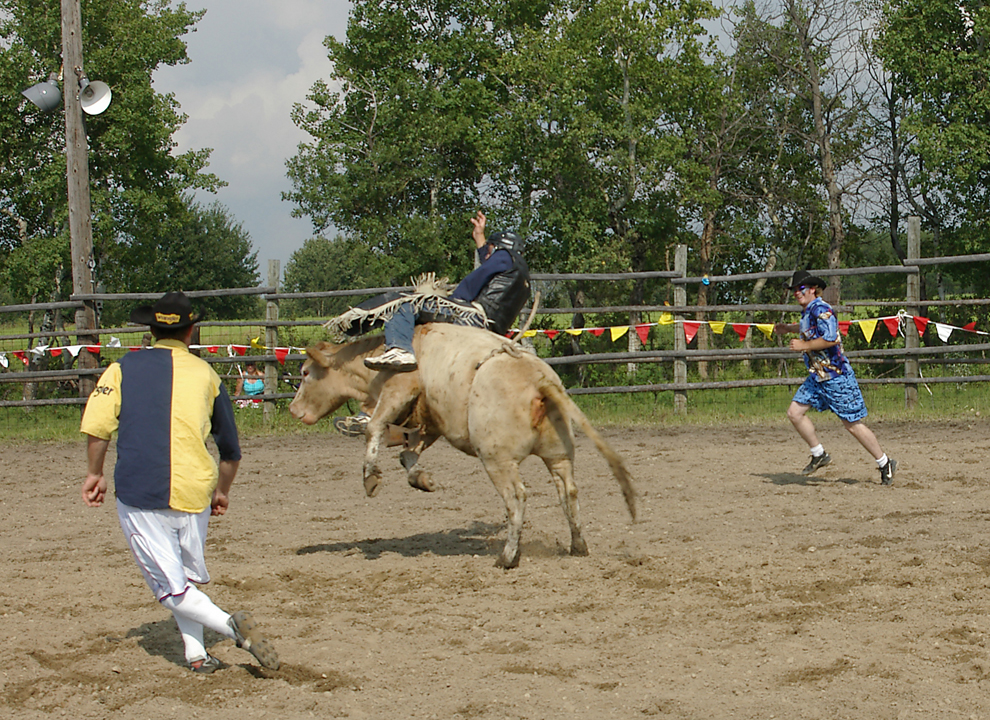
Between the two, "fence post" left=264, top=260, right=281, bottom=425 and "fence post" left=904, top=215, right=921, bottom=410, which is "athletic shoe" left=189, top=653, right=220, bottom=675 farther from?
"fence post" left=904, top=215, right=921, bottom=410

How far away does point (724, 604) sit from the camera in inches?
196

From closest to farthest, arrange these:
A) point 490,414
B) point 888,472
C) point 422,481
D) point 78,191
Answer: point 490,414, point 422,481, point 888,472, point 78,191

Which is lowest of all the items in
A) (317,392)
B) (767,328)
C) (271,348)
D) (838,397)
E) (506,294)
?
(838,397)

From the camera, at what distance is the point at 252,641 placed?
402cm

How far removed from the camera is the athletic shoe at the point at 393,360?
616 cm

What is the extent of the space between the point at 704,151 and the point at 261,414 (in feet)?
55.0

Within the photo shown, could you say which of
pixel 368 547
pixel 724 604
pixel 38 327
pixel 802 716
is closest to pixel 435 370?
pixel 368 547

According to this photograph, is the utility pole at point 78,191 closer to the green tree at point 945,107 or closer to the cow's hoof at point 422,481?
the cow's hoof at point 422,481

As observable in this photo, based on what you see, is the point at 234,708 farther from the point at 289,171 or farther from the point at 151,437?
the point at 289,171

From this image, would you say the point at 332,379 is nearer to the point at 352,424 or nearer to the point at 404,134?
the point at 352,424

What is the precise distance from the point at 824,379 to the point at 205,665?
580cm

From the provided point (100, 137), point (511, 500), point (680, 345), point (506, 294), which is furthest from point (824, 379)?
point (100, 137)

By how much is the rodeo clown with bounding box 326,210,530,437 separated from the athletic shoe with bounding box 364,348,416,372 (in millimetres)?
218

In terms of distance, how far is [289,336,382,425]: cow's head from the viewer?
6.82 m
